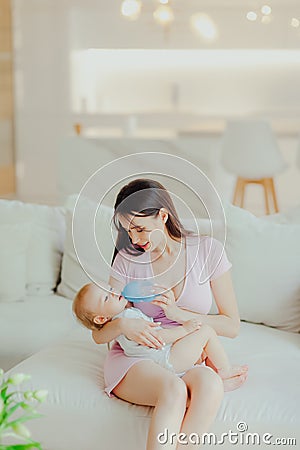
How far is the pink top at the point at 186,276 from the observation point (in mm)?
1861

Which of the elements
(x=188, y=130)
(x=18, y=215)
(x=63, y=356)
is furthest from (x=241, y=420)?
(x=188, y=130)

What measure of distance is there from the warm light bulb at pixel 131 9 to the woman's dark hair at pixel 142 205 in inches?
205

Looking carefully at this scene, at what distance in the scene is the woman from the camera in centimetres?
174

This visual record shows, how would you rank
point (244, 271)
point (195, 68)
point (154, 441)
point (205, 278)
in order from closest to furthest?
point (154, 441), point (205, 278), point (244, 271), point (195, 68)

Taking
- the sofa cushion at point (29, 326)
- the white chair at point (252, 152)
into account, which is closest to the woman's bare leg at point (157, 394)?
the sofa cushion at point (29, 326)

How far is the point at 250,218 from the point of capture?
2.49 meters

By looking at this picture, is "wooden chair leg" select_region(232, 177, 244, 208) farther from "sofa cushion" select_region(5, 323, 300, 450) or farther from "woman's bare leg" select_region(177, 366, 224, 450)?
"woman's bare leg" select_region(177, 366, 224, 450)

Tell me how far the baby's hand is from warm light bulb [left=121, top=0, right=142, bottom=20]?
531cm

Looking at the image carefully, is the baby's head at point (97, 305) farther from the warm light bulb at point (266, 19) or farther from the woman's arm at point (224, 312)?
the warm light bulb at point (266, 19)

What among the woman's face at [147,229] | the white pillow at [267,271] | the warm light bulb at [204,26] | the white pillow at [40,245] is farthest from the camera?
the warm light bulb at [204,26]

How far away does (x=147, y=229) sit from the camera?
1.81m

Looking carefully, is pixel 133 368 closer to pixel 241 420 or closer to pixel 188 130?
pixel 241 420

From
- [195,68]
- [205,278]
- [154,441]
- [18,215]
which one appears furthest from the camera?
[195,68]

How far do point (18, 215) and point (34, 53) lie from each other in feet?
14.6
